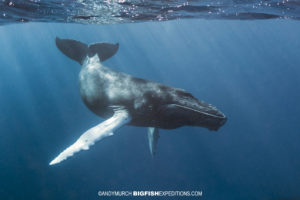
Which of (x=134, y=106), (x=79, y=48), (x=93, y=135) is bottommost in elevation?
(x=93, y=135)

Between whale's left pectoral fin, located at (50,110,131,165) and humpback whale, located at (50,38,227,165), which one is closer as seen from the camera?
whale's left pectoral fin, located at (50,110,131,165)

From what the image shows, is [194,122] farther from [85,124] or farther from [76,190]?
[85,124]

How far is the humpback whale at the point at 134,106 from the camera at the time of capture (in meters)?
6.48

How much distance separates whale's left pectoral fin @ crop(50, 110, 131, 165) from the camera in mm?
6078

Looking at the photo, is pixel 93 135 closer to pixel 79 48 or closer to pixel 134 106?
pixel 134 106

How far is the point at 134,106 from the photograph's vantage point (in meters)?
7.66

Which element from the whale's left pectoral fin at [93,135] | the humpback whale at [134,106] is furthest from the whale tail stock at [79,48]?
the whale's left pectoral fin at [93,135]

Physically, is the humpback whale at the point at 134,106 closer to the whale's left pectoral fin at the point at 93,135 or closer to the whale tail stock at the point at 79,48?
the whale's left pectoral fin at the point at 93,135

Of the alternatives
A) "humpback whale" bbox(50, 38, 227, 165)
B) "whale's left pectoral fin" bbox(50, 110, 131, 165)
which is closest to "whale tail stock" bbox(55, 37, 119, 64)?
"humpback whale" bbox(50, 38, 227, 165)

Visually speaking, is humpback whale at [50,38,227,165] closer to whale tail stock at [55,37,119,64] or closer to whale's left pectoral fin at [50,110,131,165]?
whale's left pectoral fin at [50,110,131,165]

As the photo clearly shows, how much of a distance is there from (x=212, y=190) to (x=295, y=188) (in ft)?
29.9

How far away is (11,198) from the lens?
24734 millimetres

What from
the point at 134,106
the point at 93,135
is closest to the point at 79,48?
the point at 134,106

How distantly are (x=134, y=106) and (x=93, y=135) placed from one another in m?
1.67
